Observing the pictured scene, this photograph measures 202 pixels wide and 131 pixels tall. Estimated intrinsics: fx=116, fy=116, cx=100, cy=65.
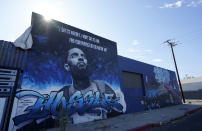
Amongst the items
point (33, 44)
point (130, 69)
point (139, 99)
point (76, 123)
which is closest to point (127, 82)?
point (130, 69)

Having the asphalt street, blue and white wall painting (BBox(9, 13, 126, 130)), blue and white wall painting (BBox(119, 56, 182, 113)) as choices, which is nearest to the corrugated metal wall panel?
blue and white wall painting (BBox(9, 13, 126, 130))

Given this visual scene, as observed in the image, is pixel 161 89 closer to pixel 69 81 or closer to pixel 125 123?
pixel 125 123

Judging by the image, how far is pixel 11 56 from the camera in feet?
22.7

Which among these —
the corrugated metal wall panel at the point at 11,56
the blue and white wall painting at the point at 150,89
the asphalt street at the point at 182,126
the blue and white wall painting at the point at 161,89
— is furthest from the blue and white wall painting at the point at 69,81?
the asphalt street at the point at 182,126

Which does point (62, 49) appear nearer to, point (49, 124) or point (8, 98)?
point (8, 98)

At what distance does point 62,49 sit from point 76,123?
5.73 m

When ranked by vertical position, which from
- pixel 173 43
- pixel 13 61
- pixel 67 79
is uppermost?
pixel 173 43

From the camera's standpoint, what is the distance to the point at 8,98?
6.43 metres

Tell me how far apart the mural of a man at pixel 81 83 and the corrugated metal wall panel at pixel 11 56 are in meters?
2.92

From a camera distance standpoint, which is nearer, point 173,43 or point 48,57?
point 48,57

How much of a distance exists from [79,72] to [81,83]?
944 millimetres

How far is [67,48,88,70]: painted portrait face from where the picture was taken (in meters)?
9.64

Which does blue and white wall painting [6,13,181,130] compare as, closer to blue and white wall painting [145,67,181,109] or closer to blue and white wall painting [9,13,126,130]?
blue and white wall painting [9,13,126,130]

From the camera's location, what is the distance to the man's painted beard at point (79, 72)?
9559 millimetres
